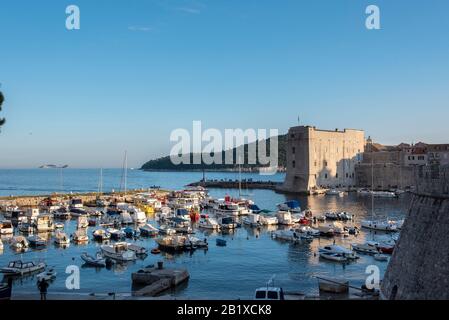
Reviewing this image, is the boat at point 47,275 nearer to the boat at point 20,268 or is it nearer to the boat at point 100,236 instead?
the boat at point 20,268

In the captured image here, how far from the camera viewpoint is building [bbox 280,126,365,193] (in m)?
83.9

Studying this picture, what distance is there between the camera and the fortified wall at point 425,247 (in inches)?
455

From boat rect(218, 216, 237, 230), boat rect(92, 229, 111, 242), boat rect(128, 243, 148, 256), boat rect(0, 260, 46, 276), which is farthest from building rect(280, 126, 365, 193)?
boat rect(0, 260, 46, 276)

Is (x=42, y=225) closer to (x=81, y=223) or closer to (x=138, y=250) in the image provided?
(x=81, y=223)

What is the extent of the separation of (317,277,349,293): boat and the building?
61.6 meters

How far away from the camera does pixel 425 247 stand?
40.5ft

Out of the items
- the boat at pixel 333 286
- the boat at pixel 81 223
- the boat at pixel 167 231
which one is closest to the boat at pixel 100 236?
the boat at pixel 167 231

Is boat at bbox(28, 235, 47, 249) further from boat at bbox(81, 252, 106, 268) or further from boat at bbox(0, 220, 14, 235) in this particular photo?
boat at bbox(81, 252, 106, 268)
